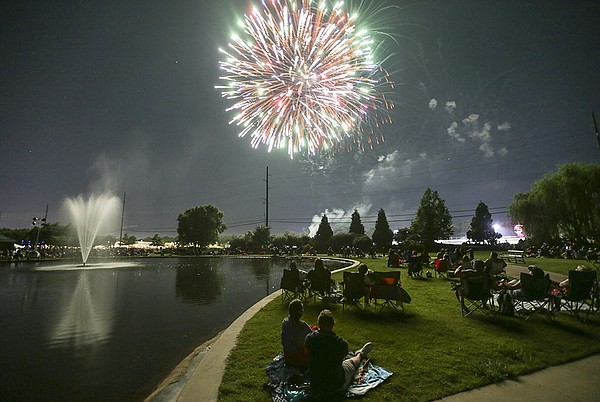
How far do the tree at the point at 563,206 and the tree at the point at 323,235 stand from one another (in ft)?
126

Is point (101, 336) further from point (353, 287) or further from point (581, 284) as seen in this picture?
point (581, 284)

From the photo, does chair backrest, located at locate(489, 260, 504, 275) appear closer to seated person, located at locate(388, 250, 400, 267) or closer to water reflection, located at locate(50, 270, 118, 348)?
seated person, located at locate(388, 250, 400, 267)

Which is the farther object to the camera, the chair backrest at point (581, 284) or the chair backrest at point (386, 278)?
the chair backrest at point (386, 278)

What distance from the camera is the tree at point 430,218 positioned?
62.9 meters

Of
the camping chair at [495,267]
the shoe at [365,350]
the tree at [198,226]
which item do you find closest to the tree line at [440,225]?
the tree at [198,226]

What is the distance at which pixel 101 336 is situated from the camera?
8562 mm

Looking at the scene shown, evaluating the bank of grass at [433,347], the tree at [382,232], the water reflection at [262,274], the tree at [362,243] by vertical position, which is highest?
the tree at [382,232]

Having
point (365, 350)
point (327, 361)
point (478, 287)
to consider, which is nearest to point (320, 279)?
point (478, 287)

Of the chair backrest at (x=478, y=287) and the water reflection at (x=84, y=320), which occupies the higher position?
the chair backrest at (x=478, y=287)

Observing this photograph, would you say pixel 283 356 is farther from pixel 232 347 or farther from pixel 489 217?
pixel 489 217

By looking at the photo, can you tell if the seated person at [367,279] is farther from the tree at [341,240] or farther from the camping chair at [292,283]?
the tree at [341,240]

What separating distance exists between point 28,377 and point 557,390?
30.1 ft

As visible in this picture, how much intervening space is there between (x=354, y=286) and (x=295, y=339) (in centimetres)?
483

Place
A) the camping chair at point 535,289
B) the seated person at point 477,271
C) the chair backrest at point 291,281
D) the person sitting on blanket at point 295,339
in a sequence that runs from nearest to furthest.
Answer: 1. the person sitting on blanket at point 295,339
2. the camping chair at point 535,289
3. the seated person at point 477,271
4. the chair backrest at point 291,281
